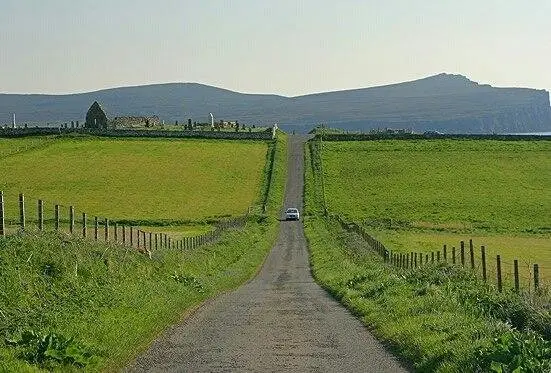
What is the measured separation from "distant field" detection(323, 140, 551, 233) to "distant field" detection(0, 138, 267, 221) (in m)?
9.24

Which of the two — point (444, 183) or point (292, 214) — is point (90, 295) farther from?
point (444, 183)

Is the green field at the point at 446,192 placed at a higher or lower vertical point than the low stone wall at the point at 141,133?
→ lower

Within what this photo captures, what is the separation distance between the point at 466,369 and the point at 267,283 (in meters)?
22.2

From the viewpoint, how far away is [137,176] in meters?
91.1

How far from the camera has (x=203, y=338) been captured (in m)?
17.0

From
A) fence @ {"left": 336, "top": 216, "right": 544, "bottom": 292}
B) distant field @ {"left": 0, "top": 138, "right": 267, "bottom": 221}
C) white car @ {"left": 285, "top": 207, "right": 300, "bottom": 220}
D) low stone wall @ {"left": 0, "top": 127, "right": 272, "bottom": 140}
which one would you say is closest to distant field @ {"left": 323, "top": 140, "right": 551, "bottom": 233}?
white car @ {"left": 285, "top": 207, "right": 300, "bottom": 220}

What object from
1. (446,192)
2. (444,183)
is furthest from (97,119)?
(446,192)

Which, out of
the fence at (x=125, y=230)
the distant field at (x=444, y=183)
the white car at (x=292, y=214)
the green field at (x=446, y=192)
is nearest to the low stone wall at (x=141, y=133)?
the distant field at (x=444, y=183)

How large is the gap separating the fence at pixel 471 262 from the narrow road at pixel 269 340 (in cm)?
400

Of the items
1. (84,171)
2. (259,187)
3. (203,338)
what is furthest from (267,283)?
(84,171)

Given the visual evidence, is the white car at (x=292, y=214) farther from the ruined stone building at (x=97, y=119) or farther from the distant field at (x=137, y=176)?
the ruined stone building at (x=97, y=119)

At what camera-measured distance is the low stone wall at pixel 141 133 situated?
117 meters

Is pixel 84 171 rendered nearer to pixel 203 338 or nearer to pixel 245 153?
pixel 245 153

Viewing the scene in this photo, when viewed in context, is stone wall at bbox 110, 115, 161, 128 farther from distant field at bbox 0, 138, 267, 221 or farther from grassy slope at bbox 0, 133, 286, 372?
grassy slope at bbox 0, 133, 286, 372
